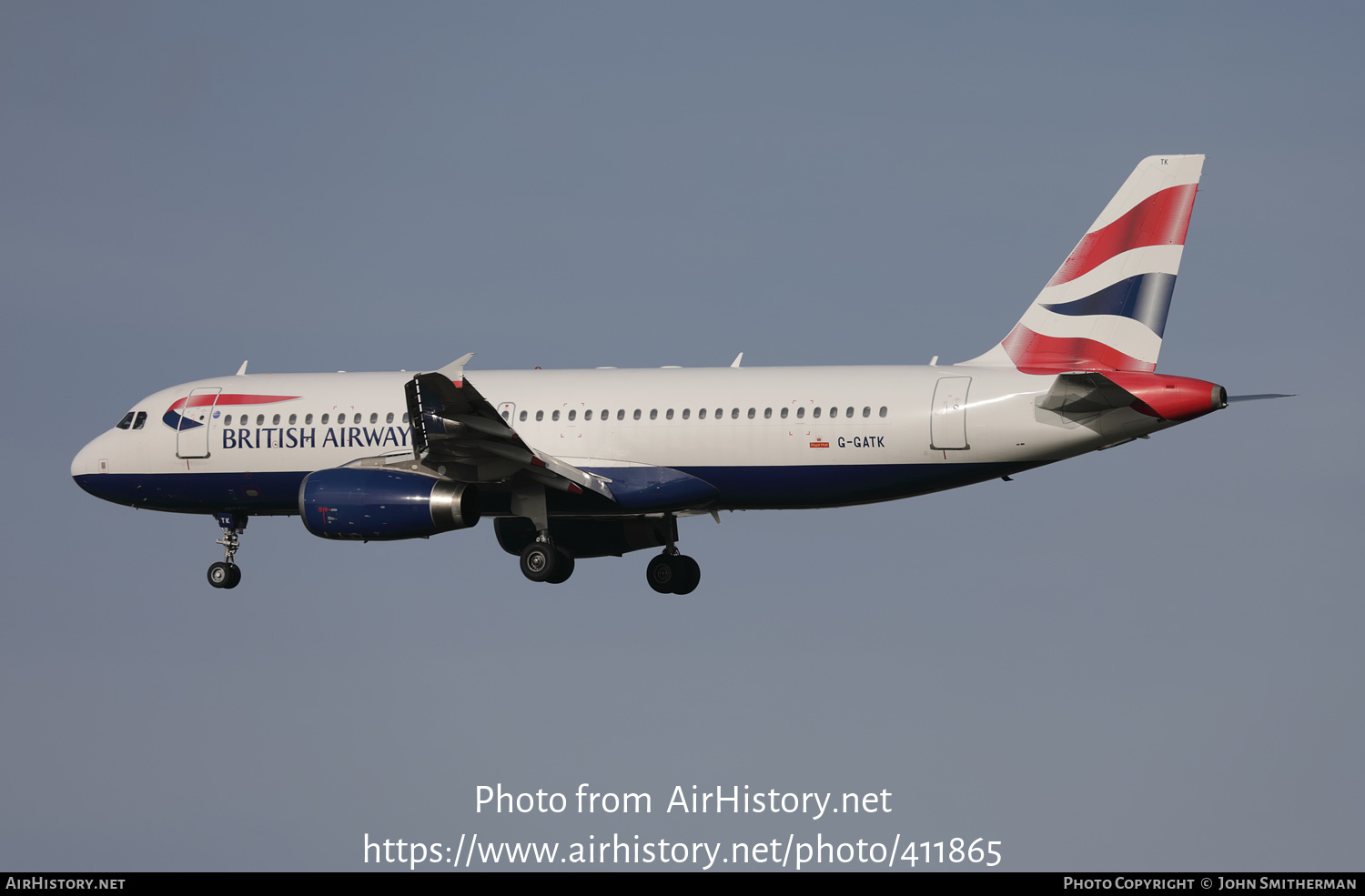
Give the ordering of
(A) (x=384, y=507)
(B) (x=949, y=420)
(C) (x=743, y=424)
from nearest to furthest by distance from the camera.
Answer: (B) (x=949, y=420)
(A) (x=384, y=507)
(C) (x=743, y=424)

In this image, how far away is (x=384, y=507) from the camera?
3556cm

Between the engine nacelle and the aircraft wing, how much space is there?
603mm

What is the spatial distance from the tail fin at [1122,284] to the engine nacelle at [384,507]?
11.5 metres

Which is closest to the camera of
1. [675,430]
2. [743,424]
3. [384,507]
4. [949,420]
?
[949,420]

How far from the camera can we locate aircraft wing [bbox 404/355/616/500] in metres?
34.2

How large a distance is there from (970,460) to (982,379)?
1599 mm

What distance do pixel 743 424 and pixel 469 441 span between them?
17.9 ft

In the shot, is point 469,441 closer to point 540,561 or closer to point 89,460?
point 540,561

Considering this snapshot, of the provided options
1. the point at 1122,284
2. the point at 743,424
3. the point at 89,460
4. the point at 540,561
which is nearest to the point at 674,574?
the point at 540,561

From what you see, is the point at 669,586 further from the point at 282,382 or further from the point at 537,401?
the point at 282,382

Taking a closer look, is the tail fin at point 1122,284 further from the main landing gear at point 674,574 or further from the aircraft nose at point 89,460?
the aircraft nose at point 89,460

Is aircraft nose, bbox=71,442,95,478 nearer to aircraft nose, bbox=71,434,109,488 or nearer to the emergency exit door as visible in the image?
aircraft nose, bbox=71,434,109,488

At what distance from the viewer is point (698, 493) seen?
119 feet

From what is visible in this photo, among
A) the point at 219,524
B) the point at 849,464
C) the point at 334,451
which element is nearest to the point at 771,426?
the point at 849,464
